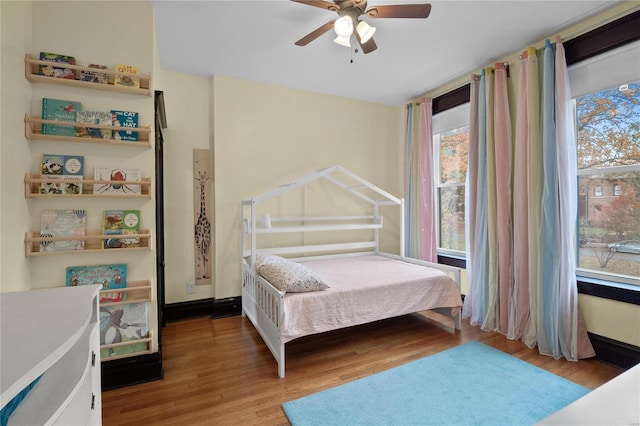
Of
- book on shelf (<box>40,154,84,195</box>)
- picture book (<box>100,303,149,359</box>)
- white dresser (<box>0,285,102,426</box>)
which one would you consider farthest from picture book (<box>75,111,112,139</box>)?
white dresser (<box>0,285,102,426</box>)

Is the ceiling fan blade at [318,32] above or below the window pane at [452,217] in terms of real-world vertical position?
above

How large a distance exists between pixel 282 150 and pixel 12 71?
2288 millimetres

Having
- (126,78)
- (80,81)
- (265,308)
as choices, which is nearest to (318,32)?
(126,78)

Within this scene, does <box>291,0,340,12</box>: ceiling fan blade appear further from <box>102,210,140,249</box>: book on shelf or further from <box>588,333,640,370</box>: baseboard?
<box>588,333,640,370</box>: baseboard

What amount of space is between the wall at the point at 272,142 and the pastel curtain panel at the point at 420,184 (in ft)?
1.42

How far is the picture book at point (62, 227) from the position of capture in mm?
1740

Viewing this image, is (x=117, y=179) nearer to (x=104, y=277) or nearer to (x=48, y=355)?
(x=104, y=277)

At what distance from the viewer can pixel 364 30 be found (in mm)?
1928

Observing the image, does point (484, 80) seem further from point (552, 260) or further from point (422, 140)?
point (552, 260)

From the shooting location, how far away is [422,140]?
3.63m

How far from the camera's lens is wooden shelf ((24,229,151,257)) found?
5.52 ft

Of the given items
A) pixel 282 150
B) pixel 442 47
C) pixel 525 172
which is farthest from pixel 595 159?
pixel 282 150

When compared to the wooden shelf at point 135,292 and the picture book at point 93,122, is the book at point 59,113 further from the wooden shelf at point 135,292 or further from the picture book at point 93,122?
the wooden shelf at point 135,292

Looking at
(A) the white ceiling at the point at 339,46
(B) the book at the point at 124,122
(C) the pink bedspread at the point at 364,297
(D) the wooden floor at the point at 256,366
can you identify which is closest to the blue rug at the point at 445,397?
(D) the wooden floor at the point at 256,366
